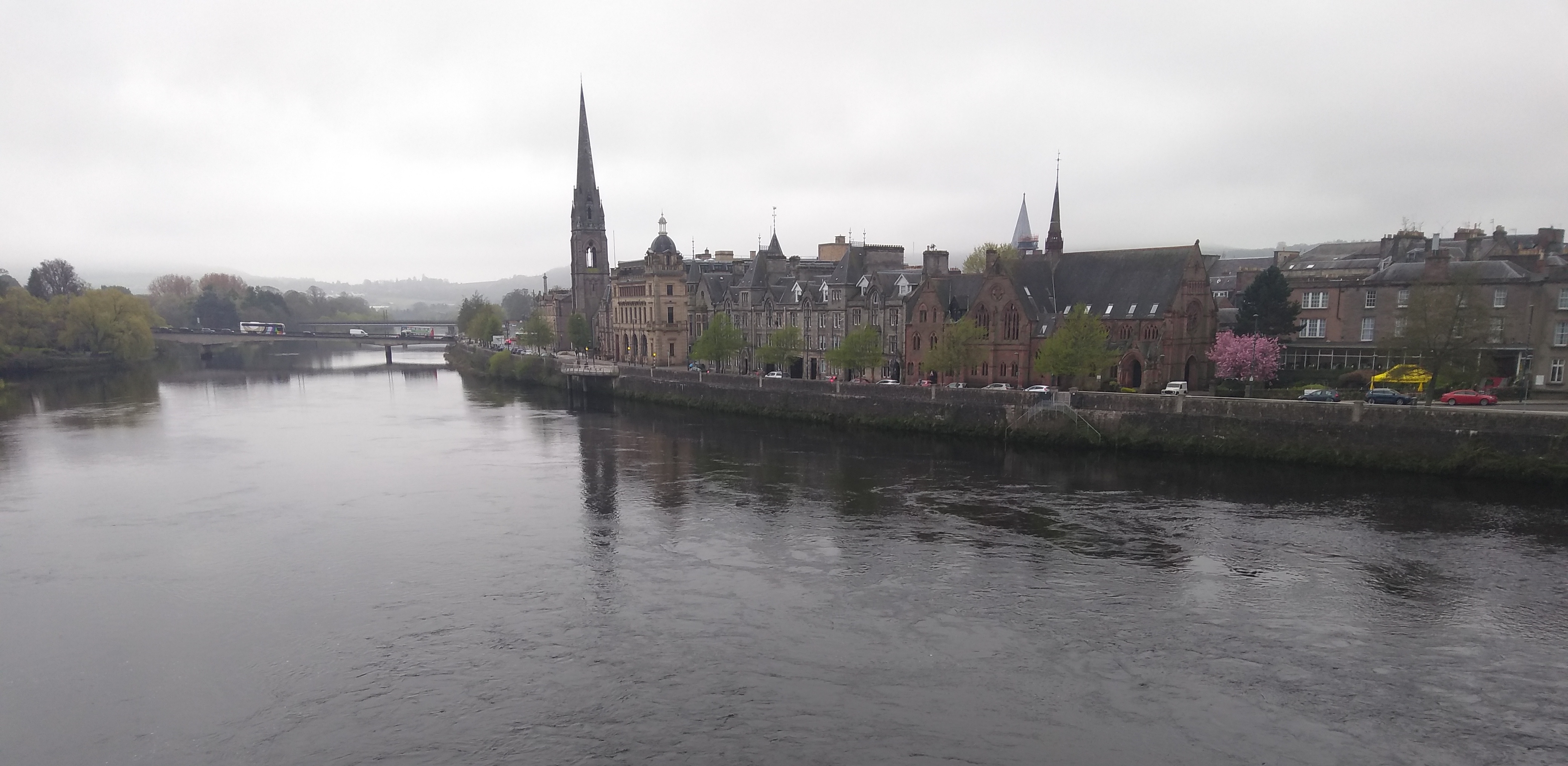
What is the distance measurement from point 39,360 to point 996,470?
333 feet

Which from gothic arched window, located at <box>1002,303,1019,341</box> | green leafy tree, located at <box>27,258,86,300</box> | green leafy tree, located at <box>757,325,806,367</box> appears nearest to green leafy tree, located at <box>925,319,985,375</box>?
gothic arched window, located at <box>1002,303,1019,341</box>

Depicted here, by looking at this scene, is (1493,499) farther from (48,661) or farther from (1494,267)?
(48,661)

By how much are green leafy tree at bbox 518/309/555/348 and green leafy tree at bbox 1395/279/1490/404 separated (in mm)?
83570

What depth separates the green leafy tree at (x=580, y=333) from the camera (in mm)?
100000

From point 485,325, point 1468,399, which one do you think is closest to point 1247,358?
point 1468,399

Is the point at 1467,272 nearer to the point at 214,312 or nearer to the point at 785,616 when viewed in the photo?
the point at 785,616

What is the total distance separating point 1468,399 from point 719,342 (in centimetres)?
4640

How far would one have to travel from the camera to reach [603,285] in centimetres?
10481

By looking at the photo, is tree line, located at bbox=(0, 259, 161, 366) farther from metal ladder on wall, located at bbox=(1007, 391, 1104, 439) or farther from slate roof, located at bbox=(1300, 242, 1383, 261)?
slate roof, located at bbox=(1300, 242, 1383, 261)

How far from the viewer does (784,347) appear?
63.8 m

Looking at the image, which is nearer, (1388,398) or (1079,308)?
(1388,398)

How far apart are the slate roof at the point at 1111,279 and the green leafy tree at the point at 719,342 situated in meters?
23.1

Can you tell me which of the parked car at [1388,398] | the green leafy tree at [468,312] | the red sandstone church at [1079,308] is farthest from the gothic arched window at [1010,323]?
the green leafy tree at [468,312]

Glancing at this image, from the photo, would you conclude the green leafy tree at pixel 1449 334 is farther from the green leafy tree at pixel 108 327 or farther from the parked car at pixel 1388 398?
the green leafy tree at pixel 108 327
